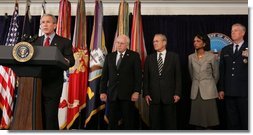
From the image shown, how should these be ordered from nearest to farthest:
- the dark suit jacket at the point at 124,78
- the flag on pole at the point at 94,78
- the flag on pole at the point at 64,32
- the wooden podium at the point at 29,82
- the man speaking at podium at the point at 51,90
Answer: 1. the wooden podium at the point at 29,82
2. the man speaking at podium at the point at 51,90
3. the dark suit jacket at the point at 124,78
4. the flag on pole at the point at 64,32
5. the flag on pole at the point at 94,78

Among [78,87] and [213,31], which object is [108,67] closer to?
[78,87]

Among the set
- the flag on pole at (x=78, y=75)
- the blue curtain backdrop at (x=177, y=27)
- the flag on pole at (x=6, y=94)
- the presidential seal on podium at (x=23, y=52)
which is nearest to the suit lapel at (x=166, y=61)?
the blue curtain backdrop at (x=177, y=27)

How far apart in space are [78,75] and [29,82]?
7.28 ft

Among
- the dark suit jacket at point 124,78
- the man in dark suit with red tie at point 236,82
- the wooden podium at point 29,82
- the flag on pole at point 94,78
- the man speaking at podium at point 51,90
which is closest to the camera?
the wooden podium at point 29,82

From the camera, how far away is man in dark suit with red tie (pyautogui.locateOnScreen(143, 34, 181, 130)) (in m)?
3.27

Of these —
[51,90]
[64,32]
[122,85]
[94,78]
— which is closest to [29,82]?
[51,90]

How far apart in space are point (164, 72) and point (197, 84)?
1.64ft

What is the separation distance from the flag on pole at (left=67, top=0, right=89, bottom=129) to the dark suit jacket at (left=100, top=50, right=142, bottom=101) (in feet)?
2.42

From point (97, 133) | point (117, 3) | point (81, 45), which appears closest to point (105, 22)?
point (117, 3)

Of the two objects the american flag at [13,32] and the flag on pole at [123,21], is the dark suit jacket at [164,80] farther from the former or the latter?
the american flag at [13,32]

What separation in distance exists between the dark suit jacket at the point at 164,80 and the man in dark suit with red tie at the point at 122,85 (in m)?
0.13

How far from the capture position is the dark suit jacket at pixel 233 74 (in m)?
3.22

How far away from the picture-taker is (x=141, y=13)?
15.5 feet

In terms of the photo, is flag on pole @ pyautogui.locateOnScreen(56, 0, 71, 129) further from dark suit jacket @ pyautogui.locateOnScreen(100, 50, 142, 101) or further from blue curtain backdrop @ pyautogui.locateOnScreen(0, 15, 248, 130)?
dark suit jacket @ pyautogui.locateOnScreen(100, 50, 142, 101)
